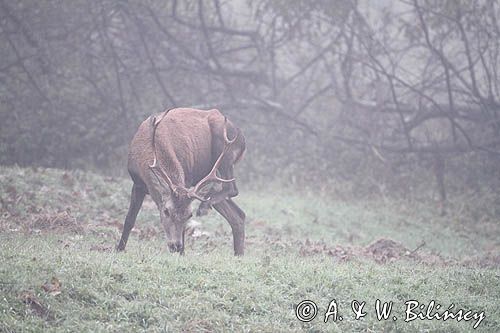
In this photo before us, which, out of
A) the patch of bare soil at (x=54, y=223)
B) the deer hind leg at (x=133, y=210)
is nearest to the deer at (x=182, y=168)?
the deer hind leg at (x=133, y=210)

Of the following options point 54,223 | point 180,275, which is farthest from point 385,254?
point 54,223

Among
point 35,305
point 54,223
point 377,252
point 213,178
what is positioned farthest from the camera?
point 377,252

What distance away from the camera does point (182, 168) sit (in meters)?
10.5

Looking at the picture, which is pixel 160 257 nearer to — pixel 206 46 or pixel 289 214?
pixel 289 214

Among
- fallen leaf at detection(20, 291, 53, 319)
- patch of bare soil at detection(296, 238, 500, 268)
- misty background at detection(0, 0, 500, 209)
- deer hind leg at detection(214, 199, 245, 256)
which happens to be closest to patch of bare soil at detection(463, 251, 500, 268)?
patch of bare soil at detection(296, 238, 500, 268)

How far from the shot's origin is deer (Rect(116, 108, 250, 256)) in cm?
984

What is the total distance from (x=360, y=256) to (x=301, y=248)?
3.05 ft

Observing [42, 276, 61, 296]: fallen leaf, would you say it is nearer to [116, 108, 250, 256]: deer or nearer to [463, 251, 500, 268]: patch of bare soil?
[116, 108, 250, 256]: deer

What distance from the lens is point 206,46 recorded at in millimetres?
21375

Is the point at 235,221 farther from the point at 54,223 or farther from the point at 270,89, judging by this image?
the point at 270,89

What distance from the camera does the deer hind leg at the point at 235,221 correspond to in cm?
1112

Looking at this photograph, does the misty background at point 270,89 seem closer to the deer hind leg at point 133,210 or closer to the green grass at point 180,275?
the green grass at point 180,275

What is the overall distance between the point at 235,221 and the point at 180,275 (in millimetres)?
3002

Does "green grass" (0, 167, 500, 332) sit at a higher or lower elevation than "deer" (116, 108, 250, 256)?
lower
